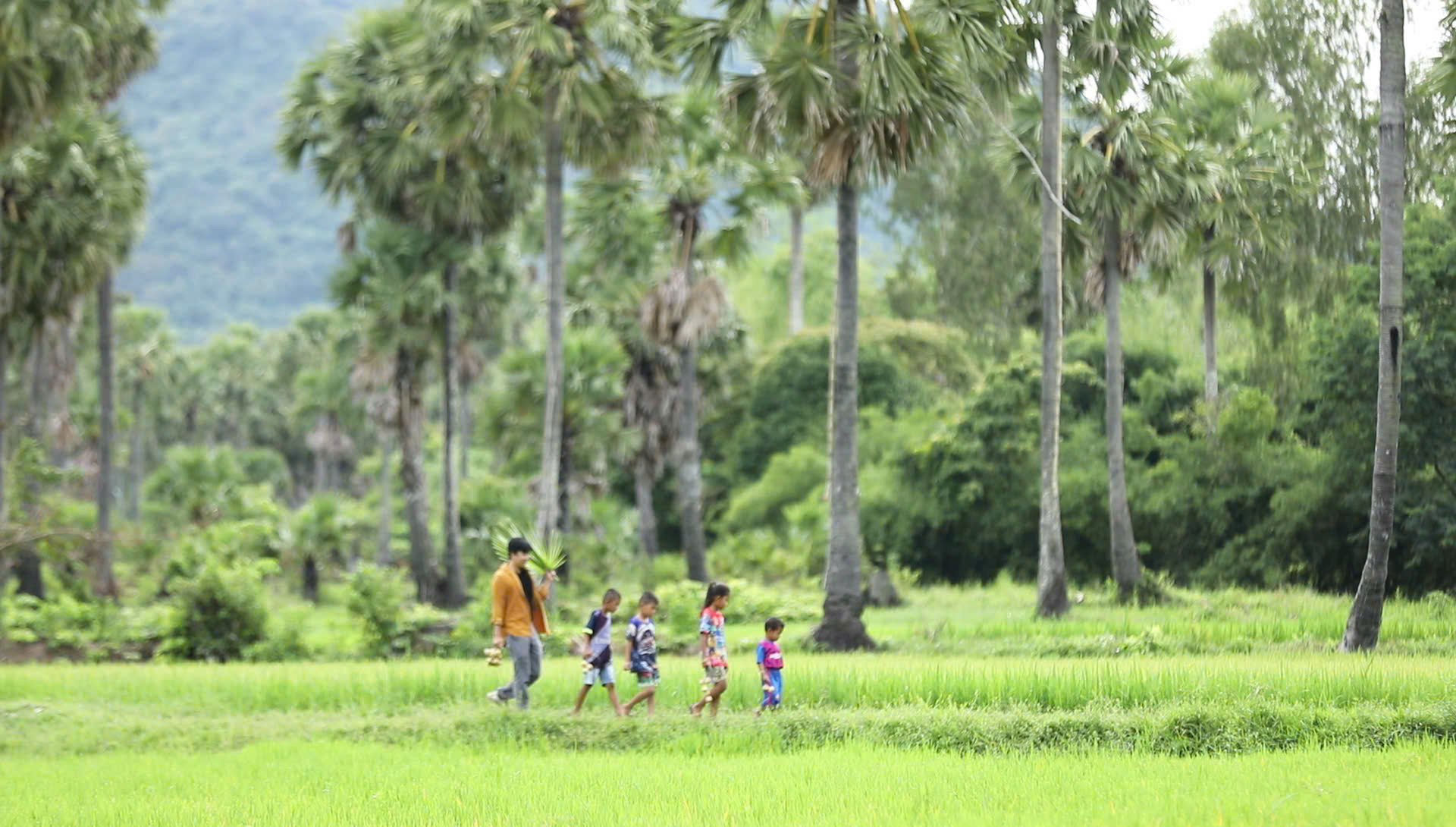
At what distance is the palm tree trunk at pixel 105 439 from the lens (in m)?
37.1

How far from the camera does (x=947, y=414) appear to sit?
39.9m

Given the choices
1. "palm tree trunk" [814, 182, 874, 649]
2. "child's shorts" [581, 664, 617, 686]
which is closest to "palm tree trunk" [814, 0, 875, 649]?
"palm tree trunk" [814, 182, 874, 649]

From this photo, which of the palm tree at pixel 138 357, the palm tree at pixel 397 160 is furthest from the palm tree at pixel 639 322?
the palm tree at pixel 138 357

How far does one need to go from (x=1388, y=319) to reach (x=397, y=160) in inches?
967

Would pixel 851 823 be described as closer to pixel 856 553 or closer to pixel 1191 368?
pixel 856 553

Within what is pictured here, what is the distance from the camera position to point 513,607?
604 inches

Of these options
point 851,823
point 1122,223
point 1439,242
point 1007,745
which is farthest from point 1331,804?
point 1122,223

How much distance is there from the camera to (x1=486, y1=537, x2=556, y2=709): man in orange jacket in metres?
15.2

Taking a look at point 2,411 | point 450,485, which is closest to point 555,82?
point 450,485

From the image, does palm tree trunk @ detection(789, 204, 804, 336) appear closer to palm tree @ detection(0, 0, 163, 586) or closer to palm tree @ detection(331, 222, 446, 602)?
palm tree @ detection(331, 222, 446, 602)

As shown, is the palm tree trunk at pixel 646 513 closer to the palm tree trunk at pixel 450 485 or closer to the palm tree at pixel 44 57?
the palm tree trunk at pixel 450 485

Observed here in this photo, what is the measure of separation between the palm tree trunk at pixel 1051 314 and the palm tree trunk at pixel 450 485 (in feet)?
56.8

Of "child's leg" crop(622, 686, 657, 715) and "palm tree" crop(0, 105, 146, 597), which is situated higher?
"palm tree" crop(0, 105, 146, 597)

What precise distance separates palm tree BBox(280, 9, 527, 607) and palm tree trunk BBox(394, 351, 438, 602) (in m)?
0.18
